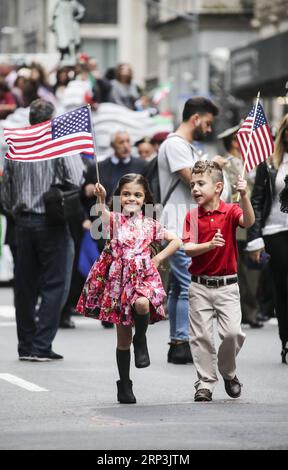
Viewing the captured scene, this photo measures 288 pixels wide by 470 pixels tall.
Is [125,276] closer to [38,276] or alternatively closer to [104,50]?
[38,276]

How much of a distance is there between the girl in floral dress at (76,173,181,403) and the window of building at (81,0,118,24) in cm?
7265

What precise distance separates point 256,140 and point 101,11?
72568 mm

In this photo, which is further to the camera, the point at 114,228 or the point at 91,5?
the point at 91,5

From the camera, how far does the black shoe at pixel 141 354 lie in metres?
9.64

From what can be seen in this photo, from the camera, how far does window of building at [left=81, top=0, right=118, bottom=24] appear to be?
3238 inches

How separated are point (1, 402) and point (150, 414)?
1158 mm

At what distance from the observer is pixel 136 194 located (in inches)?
391

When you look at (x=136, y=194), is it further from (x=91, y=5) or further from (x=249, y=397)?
(x=91, y=5)

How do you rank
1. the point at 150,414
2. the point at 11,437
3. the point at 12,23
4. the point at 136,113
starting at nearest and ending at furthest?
the point at 11,437, the point at 150,414, the point at 136,113, the point at 12,23

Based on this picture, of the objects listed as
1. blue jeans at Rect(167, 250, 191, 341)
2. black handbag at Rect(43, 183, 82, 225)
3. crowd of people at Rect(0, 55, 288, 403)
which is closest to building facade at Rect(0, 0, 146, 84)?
crowd of people at Rect(0, 55, 288, 403)

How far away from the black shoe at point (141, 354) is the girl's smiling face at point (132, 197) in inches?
32.6

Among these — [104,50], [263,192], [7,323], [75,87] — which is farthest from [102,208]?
[104,50]

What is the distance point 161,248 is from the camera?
1215 cm
